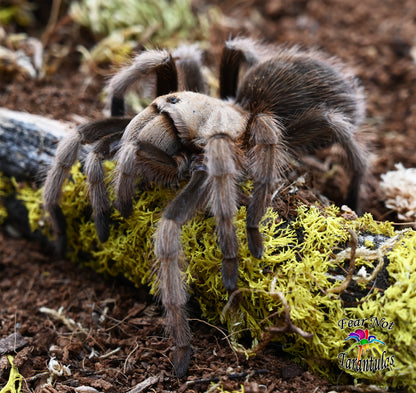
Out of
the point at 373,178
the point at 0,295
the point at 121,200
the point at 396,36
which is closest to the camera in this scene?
the point at 121,200

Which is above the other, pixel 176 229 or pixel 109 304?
pixel 176 229

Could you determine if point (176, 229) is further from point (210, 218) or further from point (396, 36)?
point (396, 36)

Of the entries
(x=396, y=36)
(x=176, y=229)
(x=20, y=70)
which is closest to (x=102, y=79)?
(x=20, y=70)

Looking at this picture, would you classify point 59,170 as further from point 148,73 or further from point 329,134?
point 329,134

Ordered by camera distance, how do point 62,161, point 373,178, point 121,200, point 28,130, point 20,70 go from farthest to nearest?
point 20,70, point 373,178, point 28,130, point 62,161, point 121,200

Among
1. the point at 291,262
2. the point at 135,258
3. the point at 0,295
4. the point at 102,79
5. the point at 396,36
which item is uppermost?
the point at 396,36

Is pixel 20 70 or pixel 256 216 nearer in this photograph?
pixel 256 216
